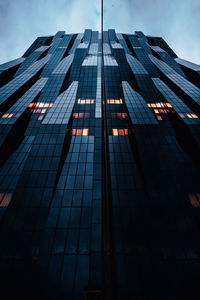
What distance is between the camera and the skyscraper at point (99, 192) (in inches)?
534

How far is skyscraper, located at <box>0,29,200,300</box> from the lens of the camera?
13.6 metres

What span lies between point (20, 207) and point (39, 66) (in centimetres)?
4703

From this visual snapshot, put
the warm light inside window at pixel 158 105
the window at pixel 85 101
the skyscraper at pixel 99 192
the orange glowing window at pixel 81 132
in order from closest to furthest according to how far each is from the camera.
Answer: the skyscraper at pixel 99 192 → the orange glowing window at pixel 81 132 → the warm light inside window at pixel 158 105 → the window at pixel 85 101

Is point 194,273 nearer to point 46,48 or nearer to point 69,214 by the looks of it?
point 69,214

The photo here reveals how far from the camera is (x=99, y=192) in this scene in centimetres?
1925

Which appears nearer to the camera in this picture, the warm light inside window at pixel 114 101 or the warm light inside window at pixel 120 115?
the warm light inside window at pixel 120 115

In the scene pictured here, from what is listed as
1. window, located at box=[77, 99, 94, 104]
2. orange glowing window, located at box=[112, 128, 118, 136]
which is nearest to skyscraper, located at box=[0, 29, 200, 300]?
orange glowing window, located at box=[112, 128, 118, 136]

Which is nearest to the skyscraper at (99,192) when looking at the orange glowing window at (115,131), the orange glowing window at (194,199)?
the orange glowing window at (194,199)

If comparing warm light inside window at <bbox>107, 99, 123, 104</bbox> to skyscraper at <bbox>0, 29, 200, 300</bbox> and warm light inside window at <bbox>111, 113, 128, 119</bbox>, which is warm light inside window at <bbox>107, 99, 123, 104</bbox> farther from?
warm light inside window at <bbox>111, 113, 128, 119</bbox>

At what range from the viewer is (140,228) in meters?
16.1

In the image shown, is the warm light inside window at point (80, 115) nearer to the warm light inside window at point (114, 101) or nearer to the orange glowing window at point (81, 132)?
the orange glowing window at point (81, 132)

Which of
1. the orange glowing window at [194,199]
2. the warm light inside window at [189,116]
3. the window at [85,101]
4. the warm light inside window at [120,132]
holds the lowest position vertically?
the orange glowing window at [194,199]

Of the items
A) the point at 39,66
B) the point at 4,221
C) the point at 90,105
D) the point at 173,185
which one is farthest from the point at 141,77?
the point at 4,221

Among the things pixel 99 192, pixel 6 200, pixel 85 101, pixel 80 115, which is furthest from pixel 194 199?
pixel 85 101
